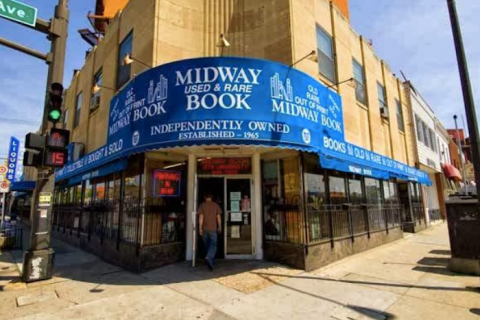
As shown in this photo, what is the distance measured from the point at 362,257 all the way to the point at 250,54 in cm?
730

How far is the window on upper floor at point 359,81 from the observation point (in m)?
12.6

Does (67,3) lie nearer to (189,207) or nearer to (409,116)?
(189,207)

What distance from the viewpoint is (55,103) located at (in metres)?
7.32

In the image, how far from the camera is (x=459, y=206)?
23.9 ft

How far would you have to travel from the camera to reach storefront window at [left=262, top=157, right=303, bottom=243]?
751 cm

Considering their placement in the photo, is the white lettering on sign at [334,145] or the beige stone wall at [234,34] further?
the beige stone wall at [234,34]

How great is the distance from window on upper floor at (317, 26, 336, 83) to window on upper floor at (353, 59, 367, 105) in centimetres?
216

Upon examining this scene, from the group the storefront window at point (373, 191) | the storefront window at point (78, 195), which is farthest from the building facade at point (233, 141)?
the storefront window at point (78, 195)

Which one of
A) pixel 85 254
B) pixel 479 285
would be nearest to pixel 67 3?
pixel 85 254

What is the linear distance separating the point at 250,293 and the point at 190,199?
3456mm

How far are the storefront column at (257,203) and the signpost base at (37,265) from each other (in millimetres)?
5212

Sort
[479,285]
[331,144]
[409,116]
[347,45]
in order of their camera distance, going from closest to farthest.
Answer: [479,285] → [331,144] → [347,45] → [409,116]

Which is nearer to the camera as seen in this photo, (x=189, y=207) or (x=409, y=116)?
(x=189, y=207)

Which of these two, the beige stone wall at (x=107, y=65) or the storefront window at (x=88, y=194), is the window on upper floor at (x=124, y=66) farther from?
the storefront window at (x=88, y=194)
